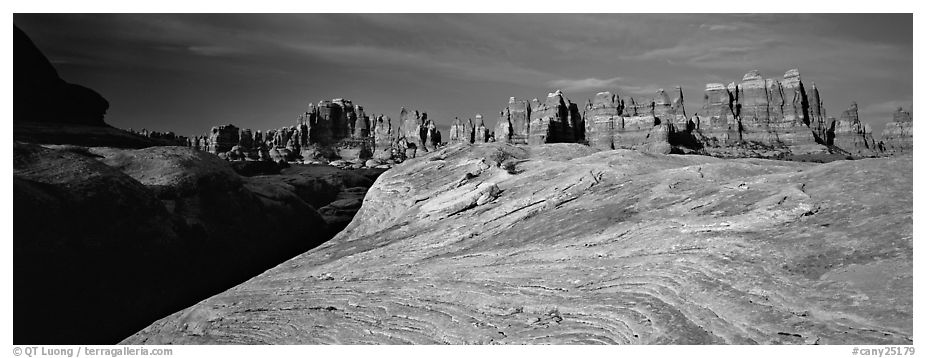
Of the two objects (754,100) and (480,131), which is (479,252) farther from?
(754,100)

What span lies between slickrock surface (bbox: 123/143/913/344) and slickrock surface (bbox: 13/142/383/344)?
2.28m

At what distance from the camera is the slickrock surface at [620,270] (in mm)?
8688

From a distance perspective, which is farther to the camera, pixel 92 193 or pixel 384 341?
pixel 92 193

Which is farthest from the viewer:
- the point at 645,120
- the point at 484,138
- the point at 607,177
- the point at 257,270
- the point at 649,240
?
the point at 484,138

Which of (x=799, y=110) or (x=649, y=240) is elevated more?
(x=799, y=110)

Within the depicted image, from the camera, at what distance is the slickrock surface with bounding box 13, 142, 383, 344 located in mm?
13070

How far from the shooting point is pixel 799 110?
177625 millimetres

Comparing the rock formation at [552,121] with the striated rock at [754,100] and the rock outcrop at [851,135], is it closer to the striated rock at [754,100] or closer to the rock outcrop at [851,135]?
the striated rock at [754,100]

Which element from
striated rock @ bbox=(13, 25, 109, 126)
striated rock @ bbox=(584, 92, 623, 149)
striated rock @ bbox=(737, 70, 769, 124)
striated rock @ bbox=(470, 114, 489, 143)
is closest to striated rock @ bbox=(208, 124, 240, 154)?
striated rock @ bbox=(470, 114, 489, 143)

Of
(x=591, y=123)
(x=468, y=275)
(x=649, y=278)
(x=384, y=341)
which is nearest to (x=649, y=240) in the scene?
(x=649, y=278)

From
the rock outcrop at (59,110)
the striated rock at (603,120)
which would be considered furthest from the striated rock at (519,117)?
the rock outcrop at (59,110)

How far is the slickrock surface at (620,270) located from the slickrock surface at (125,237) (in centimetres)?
228
